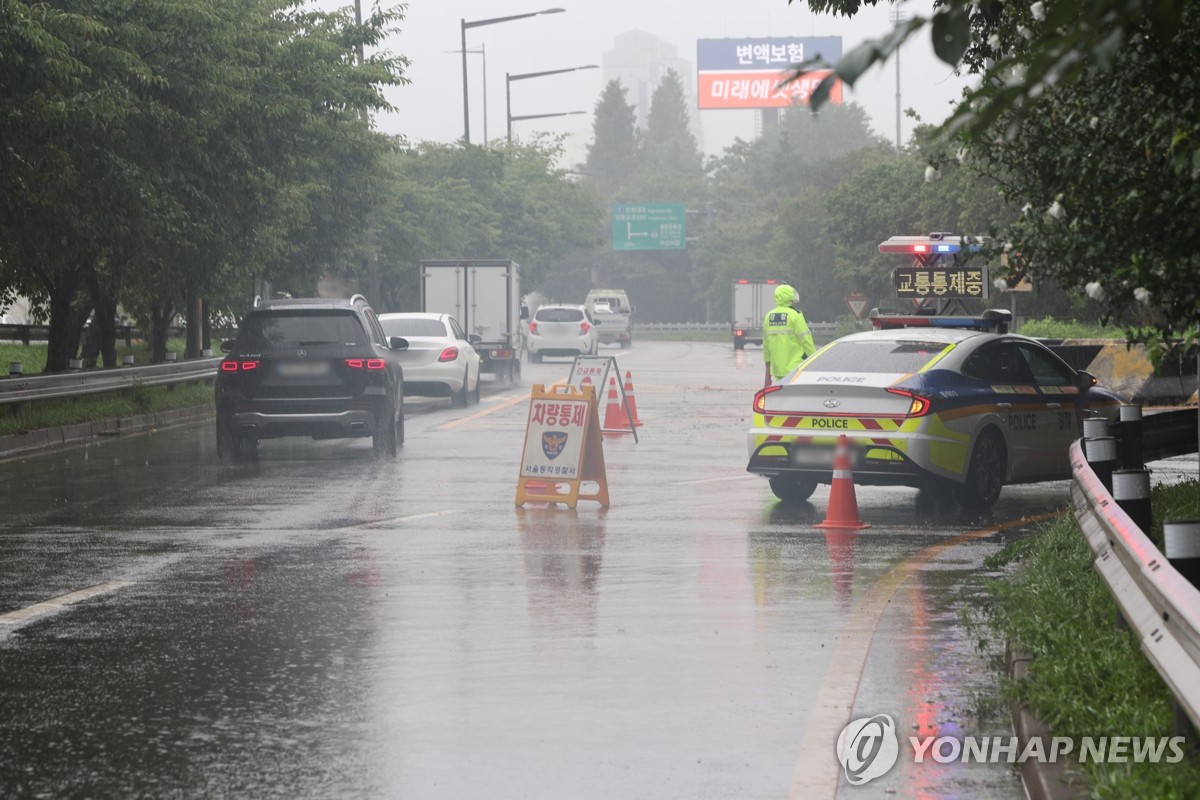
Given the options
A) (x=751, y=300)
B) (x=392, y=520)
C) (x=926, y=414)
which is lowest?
(x=392, y=520)

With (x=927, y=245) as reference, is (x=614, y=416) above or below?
below

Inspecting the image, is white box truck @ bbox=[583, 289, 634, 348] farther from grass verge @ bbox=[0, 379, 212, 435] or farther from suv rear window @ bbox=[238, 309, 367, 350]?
suv rear window @ bbox=[238, 309, 367, 350]

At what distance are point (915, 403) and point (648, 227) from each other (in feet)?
266

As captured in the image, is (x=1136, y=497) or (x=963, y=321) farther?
(x=963, y=321)

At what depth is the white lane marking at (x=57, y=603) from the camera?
8992 millimetres

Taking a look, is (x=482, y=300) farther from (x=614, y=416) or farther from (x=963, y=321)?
(x=963, y=321)

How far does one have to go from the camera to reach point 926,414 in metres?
13.8

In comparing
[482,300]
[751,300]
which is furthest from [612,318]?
[482,300]

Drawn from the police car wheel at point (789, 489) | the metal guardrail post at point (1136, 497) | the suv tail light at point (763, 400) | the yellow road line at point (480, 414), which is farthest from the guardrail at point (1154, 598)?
the yellow road line at point (480, 414)

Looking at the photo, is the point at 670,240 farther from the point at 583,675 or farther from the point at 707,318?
the point at 583,675

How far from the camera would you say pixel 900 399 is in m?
13.9

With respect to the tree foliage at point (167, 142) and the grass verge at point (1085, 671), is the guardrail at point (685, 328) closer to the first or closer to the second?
the tree foliage at point (167, 142)

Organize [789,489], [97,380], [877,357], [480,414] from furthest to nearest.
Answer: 1. [480,414]
2. [97,380]
3. [789,489]
4. [877,357]

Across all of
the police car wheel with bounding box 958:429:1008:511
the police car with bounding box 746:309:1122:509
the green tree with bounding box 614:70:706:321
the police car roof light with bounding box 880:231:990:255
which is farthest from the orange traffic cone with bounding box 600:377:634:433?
the green tree with bounding box 614:70:706:321
